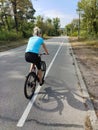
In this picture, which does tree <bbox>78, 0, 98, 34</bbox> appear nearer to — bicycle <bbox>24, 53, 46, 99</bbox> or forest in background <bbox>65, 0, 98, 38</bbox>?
forest in background <bbox>65, 0, 98, 38</bbox>

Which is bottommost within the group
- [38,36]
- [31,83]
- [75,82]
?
[75,82]

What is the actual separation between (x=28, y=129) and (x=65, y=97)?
8.48 ft

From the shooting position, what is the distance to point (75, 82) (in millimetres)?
9734

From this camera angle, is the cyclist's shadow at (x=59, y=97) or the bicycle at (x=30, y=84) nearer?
the cyclist's shadow at (x=59, y=97)

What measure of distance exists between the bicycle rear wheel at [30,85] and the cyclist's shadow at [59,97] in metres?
0.33

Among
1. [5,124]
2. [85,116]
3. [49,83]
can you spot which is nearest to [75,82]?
[49,83]

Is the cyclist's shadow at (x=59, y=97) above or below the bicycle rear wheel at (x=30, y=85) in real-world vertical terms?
below

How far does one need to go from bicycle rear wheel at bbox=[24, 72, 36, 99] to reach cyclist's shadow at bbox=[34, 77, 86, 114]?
0.33m

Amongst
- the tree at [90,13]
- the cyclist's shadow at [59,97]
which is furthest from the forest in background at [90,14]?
the cyclist's shadow at [59,97]

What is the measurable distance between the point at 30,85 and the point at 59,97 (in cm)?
89

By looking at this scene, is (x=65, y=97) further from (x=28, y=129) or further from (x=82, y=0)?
(x=82, y=0)

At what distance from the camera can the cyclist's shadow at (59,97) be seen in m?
6.53

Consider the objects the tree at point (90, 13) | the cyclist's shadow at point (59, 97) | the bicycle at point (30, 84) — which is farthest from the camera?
the tree at point (90, 13)

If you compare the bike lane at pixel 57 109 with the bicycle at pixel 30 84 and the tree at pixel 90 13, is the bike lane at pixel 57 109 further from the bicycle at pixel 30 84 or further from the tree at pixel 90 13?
the tree at pixel 90 13
